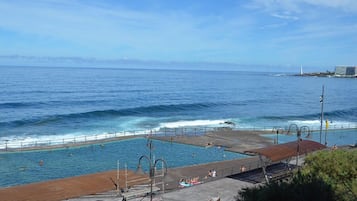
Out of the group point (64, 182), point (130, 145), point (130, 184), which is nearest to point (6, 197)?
point (64, 182)

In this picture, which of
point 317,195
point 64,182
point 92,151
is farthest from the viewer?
point 92,151

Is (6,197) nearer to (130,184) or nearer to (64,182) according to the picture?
(64,182)

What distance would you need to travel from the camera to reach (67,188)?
67.5ft

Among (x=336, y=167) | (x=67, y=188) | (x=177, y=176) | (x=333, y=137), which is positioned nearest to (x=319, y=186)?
(x=336, y=167)

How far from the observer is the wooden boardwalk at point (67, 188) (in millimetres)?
19328

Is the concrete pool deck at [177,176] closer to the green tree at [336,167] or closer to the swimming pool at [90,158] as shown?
the swimming pool at [90,158]

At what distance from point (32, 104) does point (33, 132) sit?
95.4ft

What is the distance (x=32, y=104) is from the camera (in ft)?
277

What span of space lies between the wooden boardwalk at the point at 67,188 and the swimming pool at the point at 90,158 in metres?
12.9

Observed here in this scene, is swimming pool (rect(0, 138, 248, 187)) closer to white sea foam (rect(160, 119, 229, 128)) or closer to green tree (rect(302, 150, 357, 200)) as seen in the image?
white sea foam (rect(160, 119, 229, 128))

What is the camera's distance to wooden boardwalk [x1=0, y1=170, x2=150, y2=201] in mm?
19328

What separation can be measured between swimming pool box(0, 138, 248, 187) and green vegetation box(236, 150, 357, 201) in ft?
65.9

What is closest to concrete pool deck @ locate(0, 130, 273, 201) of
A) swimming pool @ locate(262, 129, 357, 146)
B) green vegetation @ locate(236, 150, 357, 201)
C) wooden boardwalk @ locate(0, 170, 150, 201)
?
wooden boardwalk @ locate(0, 170, 150, 201)

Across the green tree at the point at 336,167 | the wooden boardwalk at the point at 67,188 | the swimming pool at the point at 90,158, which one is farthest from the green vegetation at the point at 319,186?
the swimming pool at the point at 90,158
